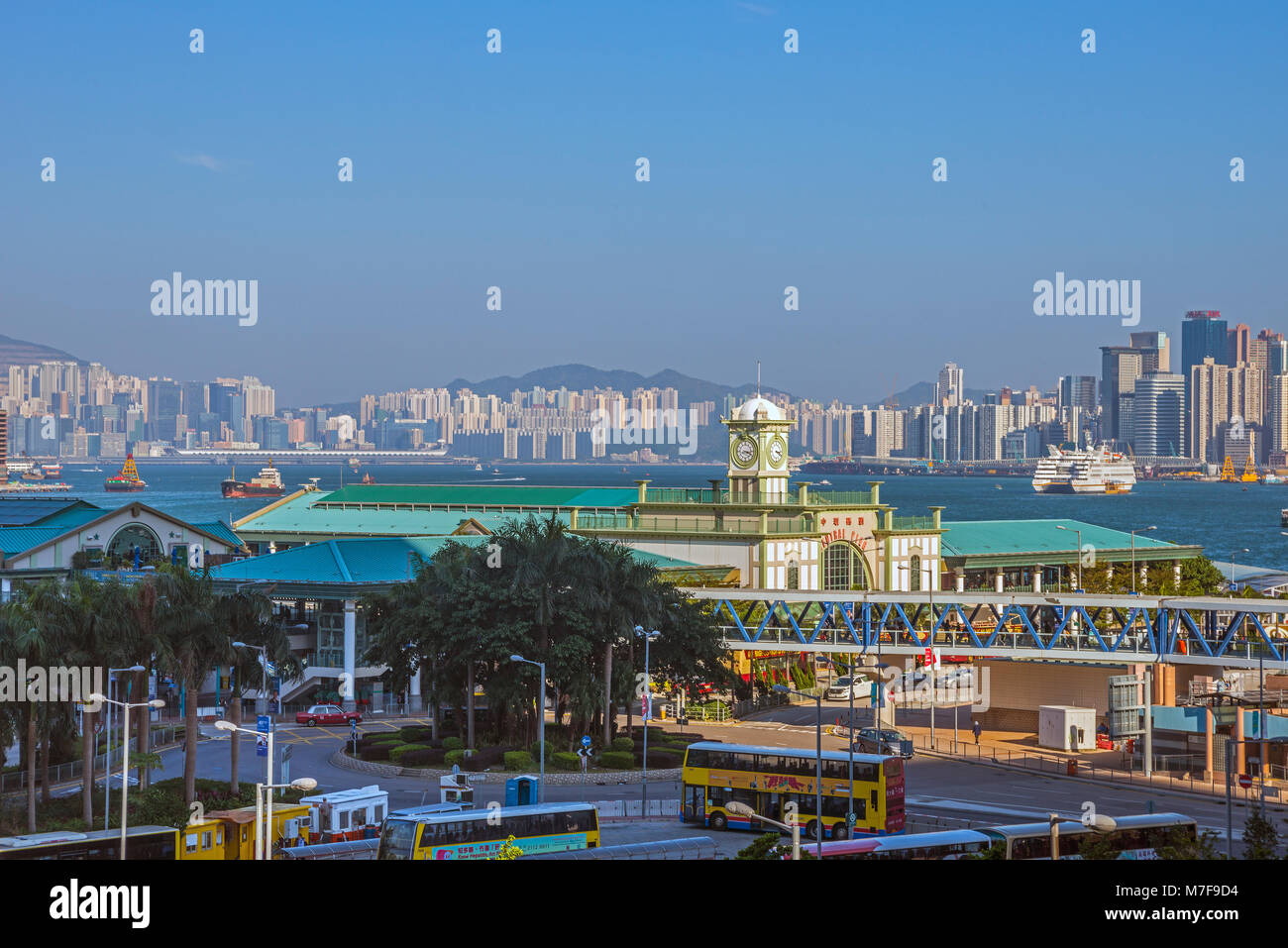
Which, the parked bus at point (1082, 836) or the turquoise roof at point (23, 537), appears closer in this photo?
the parked bus at point (1082, 836)

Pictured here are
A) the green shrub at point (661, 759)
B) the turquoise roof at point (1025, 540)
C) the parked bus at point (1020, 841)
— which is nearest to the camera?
the parked bus at point (1020, 841)

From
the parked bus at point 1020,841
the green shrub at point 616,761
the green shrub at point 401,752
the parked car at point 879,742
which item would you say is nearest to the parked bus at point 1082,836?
the parked bus at point 1020,841

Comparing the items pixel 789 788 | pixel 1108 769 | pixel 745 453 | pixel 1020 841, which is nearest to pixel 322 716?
pixel 745 453

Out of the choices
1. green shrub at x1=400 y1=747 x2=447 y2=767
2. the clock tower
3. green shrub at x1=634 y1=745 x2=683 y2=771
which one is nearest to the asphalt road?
green shrub at x1=634 y1=745 x2=683 y2=771

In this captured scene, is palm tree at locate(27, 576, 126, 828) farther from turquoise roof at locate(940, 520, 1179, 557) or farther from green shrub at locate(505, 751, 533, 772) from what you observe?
turquoise roof at locate(940, 520, 1179, 557)

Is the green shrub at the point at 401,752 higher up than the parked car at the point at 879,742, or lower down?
lower down

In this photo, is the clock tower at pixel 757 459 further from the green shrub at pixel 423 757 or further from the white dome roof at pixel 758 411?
the green shrub at pixel 423 757

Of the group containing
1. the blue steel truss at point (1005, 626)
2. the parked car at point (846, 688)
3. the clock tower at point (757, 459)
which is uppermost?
the clock tower at point (757, 459)

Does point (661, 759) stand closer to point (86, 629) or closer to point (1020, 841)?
point (86, 629)
